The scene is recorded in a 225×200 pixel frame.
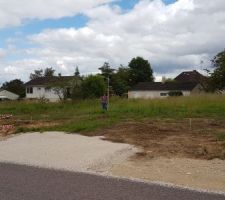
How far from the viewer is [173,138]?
16.6m

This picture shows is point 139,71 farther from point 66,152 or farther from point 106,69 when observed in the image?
point 66,152

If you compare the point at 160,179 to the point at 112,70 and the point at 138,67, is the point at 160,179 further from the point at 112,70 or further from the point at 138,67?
the point at 138,67

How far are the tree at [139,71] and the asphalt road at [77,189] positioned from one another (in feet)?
331

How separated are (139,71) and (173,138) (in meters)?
96.8

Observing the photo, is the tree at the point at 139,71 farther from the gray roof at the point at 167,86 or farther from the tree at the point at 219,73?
the tree at the point at 219,73

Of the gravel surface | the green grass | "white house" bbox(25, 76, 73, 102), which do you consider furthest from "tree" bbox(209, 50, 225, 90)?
the gravel surface

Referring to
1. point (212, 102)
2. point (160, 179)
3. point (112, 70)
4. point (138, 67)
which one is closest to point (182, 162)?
point (160, 179)

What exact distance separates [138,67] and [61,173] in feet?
339

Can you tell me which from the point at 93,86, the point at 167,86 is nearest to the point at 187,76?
the point at 167,86

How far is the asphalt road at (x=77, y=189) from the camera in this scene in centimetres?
816

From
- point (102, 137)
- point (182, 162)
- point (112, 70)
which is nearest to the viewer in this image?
point (182, 162)

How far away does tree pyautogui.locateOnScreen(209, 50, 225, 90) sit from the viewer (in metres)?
49.4

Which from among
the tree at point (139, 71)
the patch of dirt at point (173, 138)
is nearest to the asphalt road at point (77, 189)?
the patch of dirt at point (173, 138)

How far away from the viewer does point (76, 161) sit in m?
12.8
